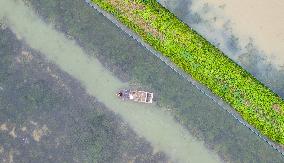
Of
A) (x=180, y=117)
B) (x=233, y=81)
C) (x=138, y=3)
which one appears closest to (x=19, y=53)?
(x=138, y=3)

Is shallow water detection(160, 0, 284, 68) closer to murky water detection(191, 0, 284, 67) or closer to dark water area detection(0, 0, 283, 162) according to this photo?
murky water detection(191, 0, 284, 67)

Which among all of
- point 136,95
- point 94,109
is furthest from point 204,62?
point 94,109

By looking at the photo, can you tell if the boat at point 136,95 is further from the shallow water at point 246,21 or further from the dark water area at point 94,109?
the shallow water at point 246,21

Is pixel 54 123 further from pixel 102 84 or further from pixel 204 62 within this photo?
pixel 204 62

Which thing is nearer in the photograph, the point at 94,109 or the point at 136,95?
the point at 136,95

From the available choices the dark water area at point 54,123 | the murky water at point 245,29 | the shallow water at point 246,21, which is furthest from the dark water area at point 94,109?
the shallow water at point 246,21

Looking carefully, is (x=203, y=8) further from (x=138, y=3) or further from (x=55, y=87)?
(x=55, y=87)
